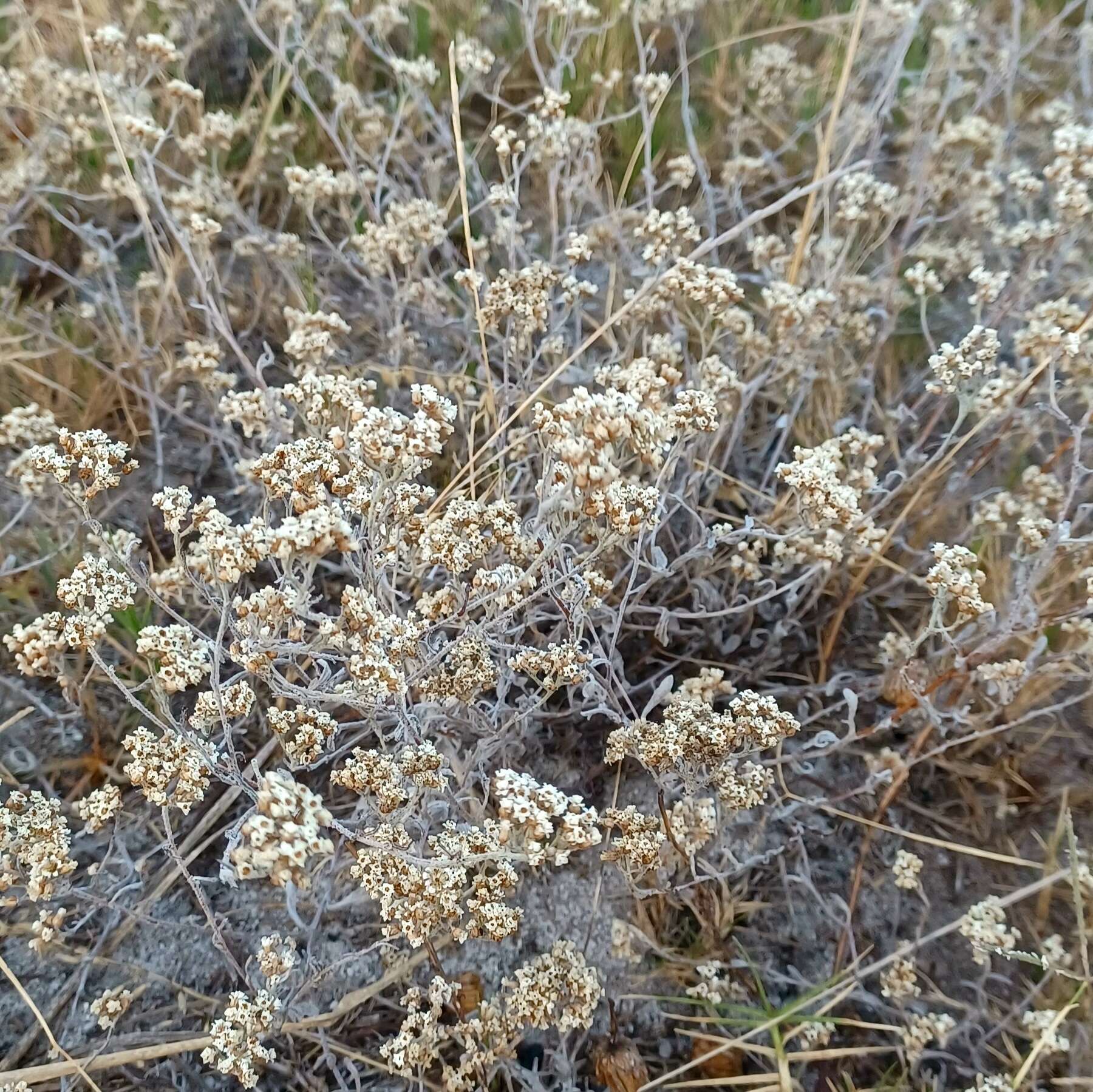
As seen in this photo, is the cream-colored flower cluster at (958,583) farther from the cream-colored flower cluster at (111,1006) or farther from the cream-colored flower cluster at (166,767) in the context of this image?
the cream-colored flower cluster at (111,1006)

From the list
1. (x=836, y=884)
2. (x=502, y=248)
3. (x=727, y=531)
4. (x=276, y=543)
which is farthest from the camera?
(x=502, y=248)

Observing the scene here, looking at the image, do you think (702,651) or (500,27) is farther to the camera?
(500,27)

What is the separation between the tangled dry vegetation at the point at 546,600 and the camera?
1.43m

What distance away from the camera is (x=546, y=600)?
1.83 meters

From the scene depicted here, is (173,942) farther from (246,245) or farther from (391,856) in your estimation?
(246,245)

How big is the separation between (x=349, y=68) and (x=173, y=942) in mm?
2474

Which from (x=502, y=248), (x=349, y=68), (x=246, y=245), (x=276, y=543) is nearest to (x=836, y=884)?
(x=276, y=543)

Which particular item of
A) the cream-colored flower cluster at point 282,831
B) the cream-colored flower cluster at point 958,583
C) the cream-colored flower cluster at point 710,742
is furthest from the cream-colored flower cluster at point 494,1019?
the cream-colored flower cluster at point 958,583

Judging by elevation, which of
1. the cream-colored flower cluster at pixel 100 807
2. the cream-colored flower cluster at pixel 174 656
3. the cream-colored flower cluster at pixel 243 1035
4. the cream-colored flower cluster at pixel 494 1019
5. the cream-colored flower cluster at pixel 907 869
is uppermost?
the cream-colored flower cluster at pixel 174 656

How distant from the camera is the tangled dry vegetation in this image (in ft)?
4.71

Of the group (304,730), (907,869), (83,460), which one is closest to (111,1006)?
(304,730)

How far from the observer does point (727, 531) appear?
5.82ft

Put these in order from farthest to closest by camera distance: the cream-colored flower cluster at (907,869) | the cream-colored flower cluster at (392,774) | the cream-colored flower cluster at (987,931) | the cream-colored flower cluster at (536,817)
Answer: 1. the cream-colored flower cluster at (907,869)
2. the cream-colored flower cluster at (987,931)
3. the cream-colored flower cluster at (392,774)
4. the cream-colored flower cluster at (536,817)

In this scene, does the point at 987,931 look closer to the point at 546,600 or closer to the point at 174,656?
the point at 546,600
